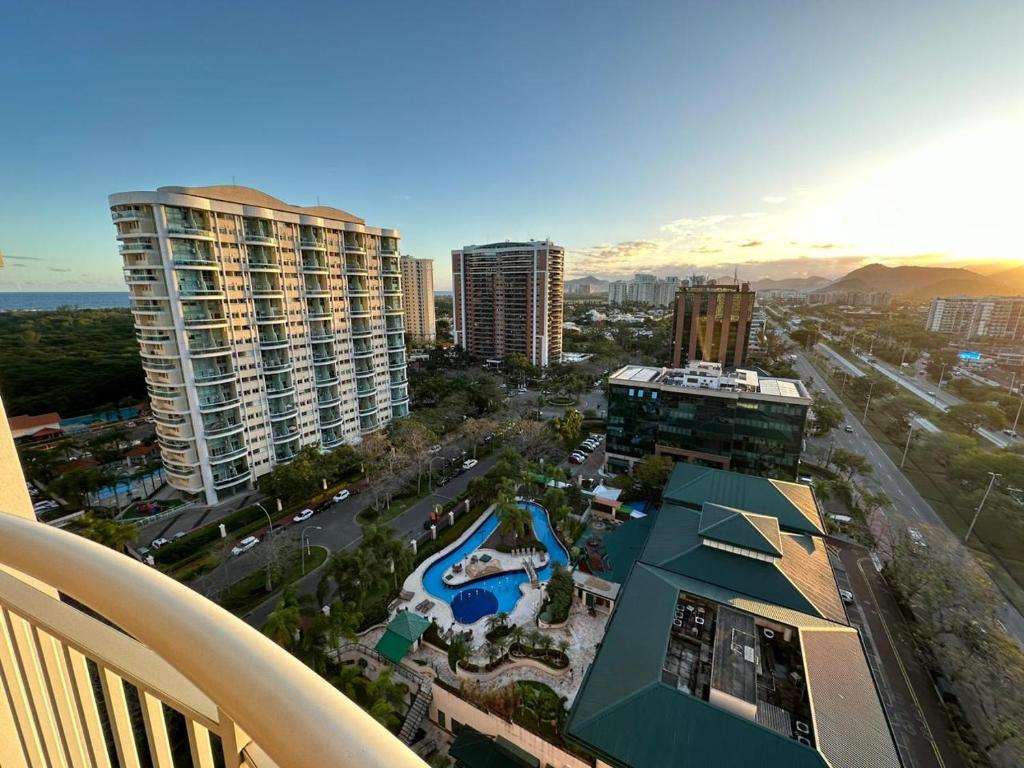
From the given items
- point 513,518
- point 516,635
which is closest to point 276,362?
point 513,518

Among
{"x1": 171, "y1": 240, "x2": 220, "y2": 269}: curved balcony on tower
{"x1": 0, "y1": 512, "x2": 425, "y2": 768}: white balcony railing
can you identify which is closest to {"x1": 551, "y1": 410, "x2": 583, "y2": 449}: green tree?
{"x1": 171, "y1": 240, "x2": 220, "y2": 269}: curved balcony on tower

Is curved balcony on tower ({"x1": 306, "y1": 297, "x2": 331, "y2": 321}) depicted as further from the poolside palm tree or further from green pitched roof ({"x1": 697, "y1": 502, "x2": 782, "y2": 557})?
green pitched roof ({"x1": 697, "y1": 502, "x2": 782, "y2": 557})

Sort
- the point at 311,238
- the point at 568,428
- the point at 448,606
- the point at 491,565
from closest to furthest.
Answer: the point at 448,606, the point at 491,565, the point at 311,238, the point at 568,428

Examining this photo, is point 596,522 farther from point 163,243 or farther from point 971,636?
point 163,243

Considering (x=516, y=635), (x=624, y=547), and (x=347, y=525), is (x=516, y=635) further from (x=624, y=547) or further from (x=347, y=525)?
(x=347, y=525)

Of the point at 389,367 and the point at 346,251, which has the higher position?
the point at 346,251

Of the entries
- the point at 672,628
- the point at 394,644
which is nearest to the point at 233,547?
the point at 394,644

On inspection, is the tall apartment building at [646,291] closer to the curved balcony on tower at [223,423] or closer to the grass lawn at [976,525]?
the grass lawn at [976,525]
